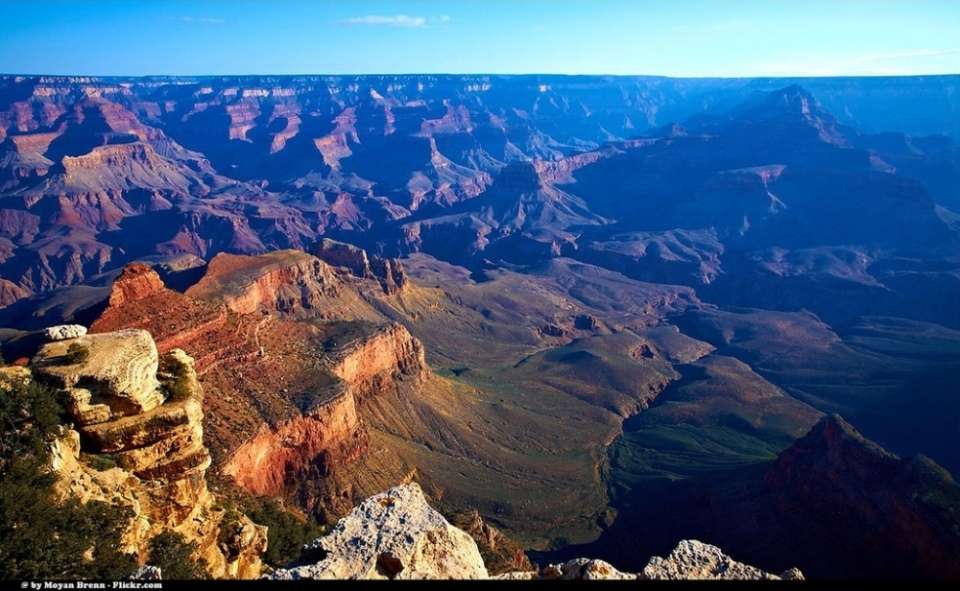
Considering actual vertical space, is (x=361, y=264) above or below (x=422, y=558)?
below

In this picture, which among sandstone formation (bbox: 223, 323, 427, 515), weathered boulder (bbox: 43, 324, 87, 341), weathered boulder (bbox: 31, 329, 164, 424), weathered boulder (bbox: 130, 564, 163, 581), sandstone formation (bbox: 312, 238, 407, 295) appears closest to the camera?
weathered boulder (bbox: 130, 564, 163, 581)

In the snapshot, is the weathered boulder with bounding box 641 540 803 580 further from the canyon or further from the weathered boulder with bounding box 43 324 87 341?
the weathered boulder with bounding box 43 324 87 341

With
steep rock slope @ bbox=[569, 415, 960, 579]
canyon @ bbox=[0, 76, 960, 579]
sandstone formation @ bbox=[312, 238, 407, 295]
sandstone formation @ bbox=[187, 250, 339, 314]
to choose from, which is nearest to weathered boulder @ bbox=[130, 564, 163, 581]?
canyon @ bbox=[0, 76, 960, 579]

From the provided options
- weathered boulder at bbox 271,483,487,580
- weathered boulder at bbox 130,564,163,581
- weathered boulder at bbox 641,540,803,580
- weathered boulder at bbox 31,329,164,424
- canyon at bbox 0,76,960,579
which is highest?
weathered boulder at bbox 31,329,164,424

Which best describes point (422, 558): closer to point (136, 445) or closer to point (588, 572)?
point (588, 572)

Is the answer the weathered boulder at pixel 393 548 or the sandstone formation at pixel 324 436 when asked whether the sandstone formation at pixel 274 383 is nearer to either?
the sandstone formation at pixel 324 436

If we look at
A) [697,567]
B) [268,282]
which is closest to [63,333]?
[697,567]

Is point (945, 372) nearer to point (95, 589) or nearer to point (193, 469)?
point (193, 469)
